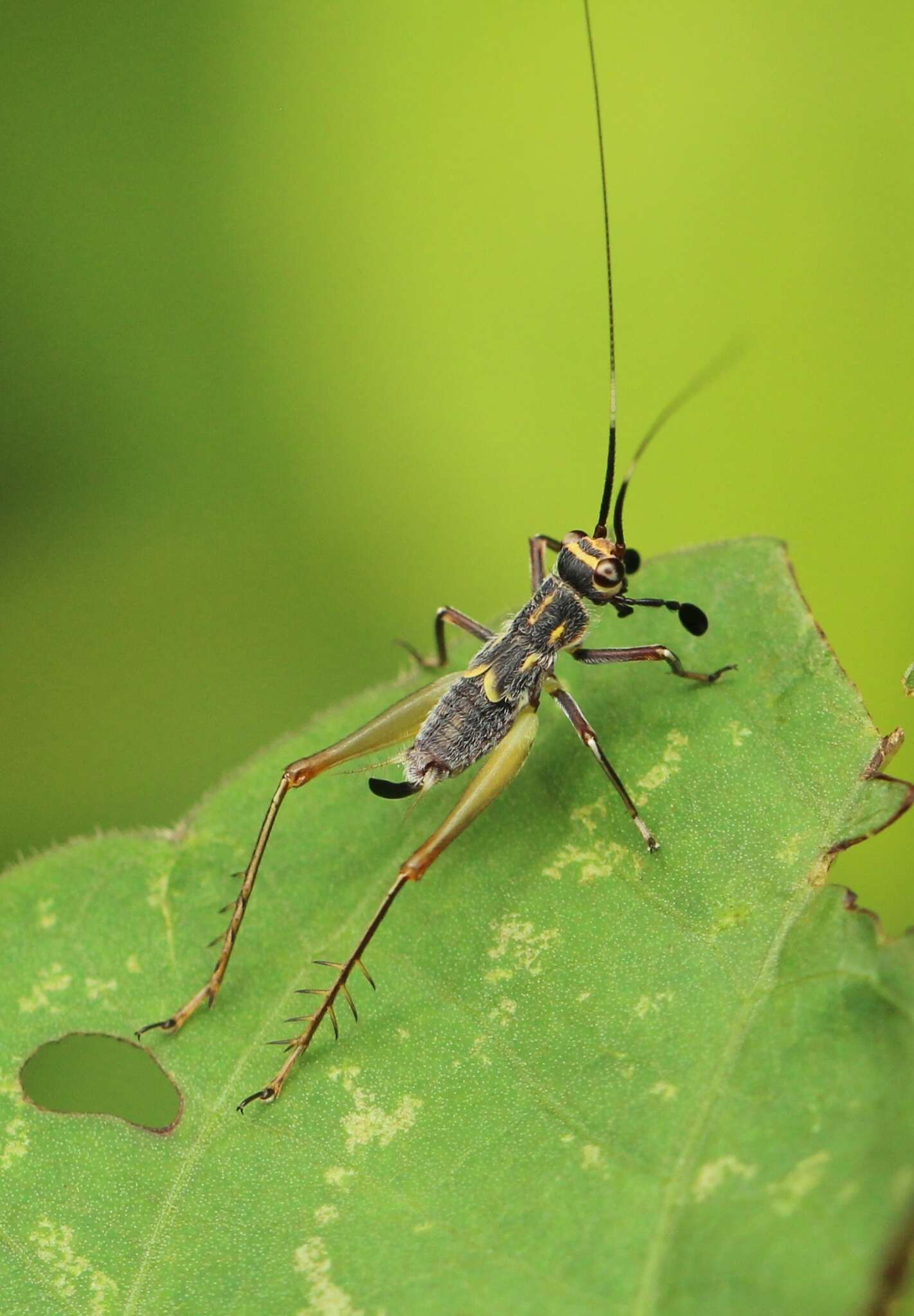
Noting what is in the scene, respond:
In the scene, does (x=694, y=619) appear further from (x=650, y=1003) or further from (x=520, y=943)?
(x=650, y=1003)

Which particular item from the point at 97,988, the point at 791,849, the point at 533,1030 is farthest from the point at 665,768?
the point at 97,988

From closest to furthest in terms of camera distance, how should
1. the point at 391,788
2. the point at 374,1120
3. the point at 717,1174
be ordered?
the point at 717,1174 < the point at 374,1120 < the point at 391,788

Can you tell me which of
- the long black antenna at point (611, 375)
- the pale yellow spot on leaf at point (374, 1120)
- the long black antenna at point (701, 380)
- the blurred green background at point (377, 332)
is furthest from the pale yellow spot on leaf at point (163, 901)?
the long black antenna at point (701, 380)

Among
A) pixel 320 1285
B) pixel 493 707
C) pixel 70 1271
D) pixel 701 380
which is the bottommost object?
pixel 320 1285

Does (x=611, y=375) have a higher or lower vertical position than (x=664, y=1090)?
higher

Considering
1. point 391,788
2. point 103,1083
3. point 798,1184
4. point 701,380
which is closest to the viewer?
point 798,1184

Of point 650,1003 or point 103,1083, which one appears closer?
point 650,1003

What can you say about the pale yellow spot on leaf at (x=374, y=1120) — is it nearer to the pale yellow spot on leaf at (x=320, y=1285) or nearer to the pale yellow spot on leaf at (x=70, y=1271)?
the pale yellow spot on leaf at (x=320, y=1285)
